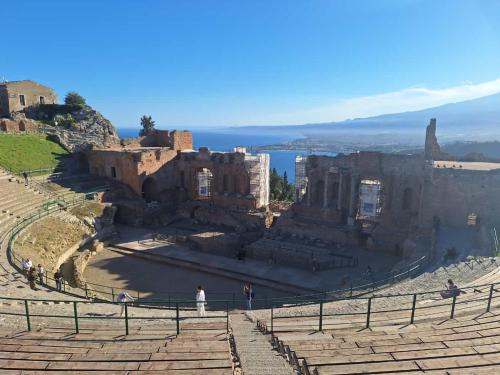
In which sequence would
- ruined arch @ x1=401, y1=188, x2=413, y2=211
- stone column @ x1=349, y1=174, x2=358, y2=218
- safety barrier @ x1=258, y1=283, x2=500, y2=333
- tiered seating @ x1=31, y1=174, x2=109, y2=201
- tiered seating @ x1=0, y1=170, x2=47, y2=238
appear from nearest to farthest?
1. safety barrier @ x1=258, y1=283, x2=500, y2=333
2. tiered seating @ x1=0, y1=170, x2=47, y2=238
3. ruined arch @ x1=401, y1=188, x2=413, y2=211
4. stone column @ x1=349, y1=174, x2=358, y2=218
5. tiered seating @ x1=31, y1=174, x2=109, y2=201

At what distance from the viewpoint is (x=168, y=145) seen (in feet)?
153

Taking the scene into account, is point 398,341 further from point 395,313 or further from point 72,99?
point 72,99

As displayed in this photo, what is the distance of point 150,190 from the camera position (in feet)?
131

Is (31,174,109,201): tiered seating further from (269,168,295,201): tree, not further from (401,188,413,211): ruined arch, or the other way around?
(401,188,413,211): ruined arch

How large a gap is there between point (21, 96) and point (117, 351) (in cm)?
6017

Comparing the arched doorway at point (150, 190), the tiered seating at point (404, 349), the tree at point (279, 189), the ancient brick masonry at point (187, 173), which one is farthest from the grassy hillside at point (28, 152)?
the tiered seating at point (404, 349)

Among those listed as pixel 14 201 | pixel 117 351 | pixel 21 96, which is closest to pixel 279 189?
pixel 14 201

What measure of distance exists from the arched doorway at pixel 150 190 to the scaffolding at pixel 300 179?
15138mm

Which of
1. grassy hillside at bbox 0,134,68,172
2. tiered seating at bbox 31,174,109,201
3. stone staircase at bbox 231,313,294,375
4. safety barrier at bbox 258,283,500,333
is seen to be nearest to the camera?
stone staircase at bbox 231,313,294,375

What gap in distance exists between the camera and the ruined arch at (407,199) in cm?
2917

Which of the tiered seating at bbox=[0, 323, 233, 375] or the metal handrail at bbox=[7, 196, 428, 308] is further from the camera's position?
the metal handrail at bbox=[7, 196, 428, 308]

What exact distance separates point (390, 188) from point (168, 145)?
28144 millimetres

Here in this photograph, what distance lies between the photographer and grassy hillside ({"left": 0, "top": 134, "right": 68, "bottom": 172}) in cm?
3628

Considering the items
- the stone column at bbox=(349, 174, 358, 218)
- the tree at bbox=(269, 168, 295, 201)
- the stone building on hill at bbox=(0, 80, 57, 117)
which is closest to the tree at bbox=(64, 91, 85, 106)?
the stone building on hill at bbox=(0, 80, 57, 117)
